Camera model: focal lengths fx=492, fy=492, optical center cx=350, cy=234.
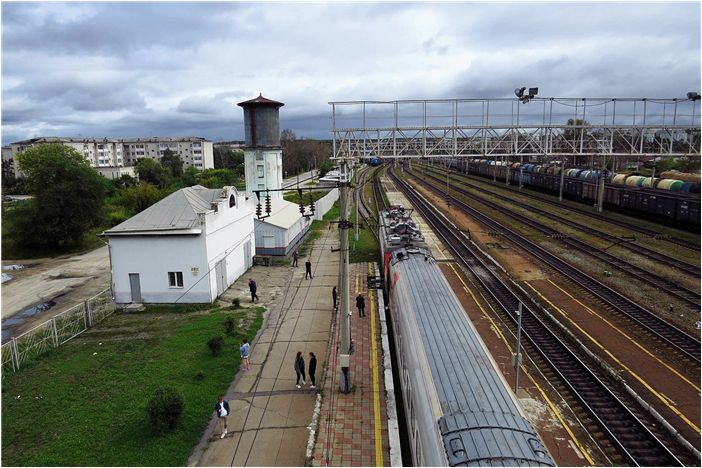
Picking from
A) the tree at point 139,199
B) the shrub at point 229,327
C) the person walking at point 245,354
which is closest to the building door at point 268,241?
the shrub at point 229,327

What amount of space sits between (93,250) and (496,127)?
32.2 meters

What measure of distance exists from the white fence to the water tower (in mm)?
10830

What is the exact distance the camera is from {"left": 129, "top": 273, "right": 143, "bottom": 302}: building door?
22.1 metres

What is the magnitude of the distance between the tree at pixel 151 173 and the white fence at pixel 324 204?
29.9m

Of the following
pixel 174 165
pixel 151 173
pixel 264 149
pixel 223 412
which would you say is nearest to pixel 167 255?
pixel 223 412

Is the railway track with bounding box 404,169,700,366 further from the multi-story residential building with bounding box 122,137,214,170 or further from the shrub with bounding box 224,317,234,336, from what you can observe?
the multi-story residential building with bounding box 122,137,214,170

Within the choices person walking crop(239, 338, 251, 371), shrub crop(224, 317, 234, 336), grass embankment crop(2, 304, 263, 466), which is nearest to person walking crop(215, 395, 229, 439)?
grass embankment crop(2, 304, 263, 466)

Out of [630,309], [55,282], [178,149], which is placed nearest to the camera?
[630,309]

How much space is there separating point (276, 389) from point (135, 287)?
37.1 feet

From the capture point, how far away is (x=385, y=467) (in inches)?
403

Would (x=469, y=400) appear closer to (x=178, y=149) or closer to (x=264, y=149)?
(x=264, y=149)

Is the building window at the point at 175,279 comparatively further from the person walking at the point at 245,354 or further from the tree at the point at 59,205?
the tree at the point at 59,205

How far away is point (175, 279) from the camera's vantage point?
869 inches

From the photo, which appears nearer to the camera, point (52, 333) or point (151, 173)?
point (52, 333)
